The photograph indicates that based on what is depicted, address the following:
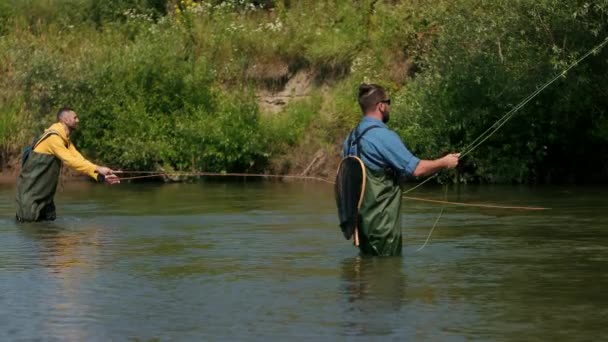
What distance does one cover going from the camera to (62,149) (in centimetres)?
1697

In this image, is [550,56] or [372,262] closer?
[372,262]

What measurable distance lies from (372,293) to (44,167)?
297 inches

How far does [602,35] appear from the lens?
73.3 ft

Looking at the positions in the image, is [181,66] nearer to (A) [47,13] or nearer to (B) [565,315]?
(A) [47,13]

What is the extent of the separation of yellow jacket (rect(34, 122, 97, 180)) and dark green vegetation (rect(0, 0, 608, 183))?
804 cm

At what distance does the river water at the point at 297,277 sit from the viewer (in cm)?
916

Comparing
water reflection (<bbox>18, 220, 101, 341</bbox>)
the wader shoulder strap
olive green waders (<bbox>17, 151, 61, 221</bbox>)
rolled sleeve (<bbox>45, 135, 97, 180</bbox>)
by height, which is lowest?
water reflection (<bbox>18, 220, 101, 341</bbox>)

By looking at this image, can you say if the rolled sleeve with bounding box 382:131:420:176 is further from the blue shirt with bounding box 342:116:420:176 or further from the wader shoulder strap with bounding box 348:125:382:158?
the wader shoulder strap with bounding box 348:125:382:158

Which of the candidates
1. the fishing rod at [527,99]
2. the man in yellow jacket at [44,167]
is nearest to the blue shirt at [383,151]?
the fishing rod at [527,99]

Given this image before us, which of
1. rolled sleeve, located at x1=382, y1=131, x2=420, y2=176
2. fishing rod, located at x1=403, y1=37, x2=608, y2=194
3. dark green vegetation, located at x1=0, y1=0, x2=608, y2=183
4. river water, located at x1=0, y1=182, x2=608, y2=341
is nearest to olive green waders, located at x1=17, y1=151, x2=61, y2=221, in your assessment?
river water, located at x1=0, y1=182, x2=608, y2=341

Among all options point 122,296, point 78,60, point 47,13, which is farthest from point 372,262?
point 47,13

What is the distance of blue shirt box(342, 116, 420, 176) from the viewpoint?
38.0 feet

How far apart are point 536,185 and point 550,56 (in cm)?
297

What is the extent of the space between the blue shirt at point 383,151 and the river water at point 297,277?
0.84 meters
